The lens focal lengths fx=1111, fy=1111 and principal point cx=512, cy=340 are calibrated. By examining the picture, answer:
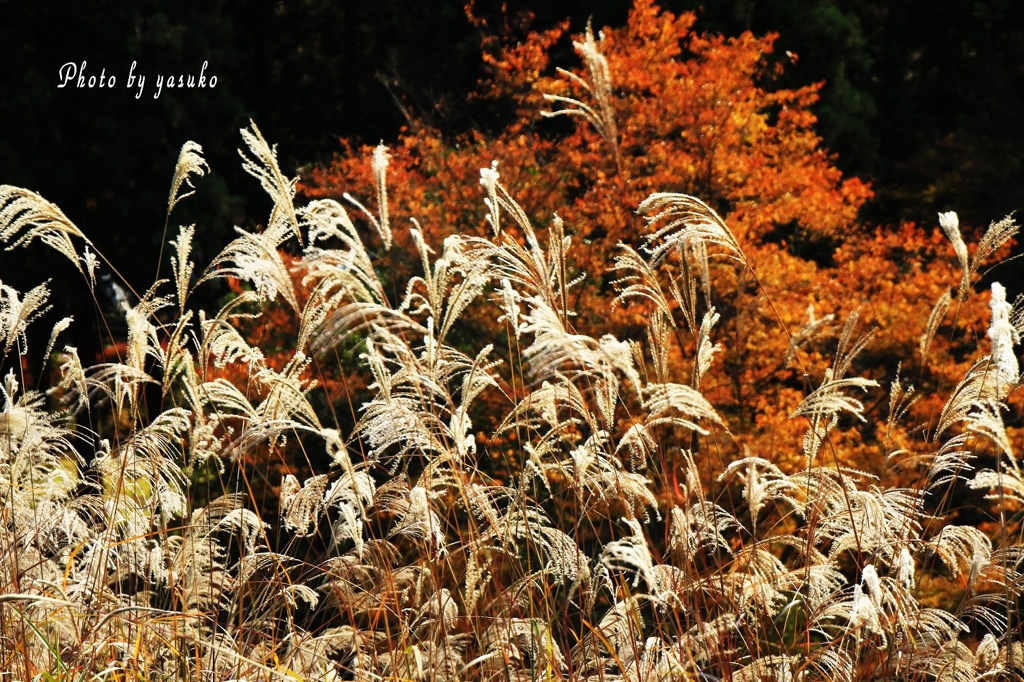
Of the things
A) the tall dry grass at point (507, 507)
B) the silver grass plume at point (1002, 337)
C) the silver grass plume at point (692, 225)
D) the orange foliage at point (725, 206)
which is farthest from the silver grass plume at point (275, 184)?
the orange foliage at point (725, 206)

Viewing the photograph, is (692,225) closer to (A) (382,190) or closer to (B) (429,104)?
(A) (382,190)

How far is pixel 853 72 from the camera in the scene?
50.5 feet

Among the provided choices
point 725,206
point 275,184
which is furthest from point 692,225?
point 725,206

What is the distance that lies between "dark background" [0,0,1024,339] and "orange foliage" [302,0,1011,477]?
2563 mm

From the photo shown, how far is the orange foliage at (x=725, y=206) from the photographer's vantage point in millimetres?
9156

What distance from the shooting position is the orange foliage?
916 cm

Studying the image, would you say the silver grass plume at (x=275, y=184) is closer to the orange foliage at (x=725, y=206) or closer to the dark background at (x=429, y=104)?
the orange foliage at (x=725, y=206)

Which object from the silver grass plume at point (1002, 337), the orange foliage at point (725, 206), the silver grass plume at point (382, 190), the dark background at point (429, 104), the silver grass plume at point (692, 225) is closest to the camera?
the silver grass plume at point (1002, 337)

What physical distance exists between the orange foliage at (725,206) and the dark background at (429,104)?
2.56 metres

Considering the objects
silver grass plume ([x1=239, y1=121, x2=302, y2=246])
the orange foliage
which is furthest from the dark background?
silver grass plume ([x1=239, y1=121, x2=302, y2=246])

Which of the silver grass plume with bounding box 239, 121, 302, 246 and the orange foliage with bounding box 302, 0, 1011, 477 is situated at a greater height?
the orange foliage with bounding box 302, 0, 1011, 477

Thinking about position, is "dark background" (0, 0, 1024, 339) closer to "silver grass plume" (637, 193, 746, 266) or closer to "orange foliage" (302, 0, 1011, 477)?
"orange foliage" (302, 0, 1011, 477)

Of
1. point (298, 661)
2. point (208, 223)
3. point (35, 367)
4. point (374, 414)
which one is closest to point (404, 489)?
point (374, 414)

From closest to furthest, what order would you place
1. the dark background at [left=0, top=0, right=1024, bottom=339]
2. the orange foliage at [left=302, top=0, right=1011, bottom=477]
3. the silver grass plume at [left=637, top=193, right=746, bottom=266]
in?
the silver grass plume at [left=637, top=193, right=746, bottom=266] → the orange foliage at [left=302, top=0, right=1011, bottom=477] → the dark background at [left=0, top=0, right=1024, bottom=339]
